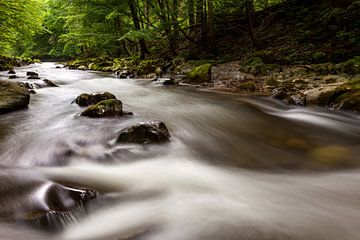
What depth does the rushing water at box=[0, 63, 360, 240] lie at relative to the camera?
2531 mm

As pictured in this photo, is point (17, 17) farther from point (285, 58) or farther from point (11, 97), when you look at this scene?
point (285, 58)

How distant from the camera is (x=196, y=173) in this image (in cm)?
386

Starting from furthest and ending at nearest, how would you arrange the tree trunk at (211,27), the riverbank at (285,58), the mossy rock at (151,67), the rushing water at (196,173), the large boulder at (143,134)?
the mossy rock at (151,67), the tree trunk at (211,27), the riverbank at (285,58), the large boulder at (143,134), the rushing water at (196,173)

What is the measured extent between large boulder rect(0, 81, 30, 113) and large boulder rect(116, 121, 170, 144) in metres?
3.13

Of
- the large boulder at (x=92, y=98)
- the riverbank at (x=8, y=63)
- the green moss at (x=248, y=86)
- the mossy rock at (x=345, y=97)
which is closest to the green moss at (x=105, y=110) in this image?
the large boulder at (x=92, y=98)

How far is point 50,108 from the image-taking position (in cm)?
685

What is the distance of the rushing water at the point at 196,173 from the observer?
8.30 ft

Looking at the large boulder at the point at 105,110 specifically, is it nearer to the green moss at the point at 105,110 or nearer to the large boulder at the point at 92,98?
the green moss at the point at 105,110

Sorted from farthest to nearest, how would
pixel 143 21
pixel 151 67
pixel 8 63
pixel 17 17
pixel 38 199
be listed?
1. pixel 8 63
2. pixel 143 21
3. pixel 151 67
4. pixel 17 17
5. pixel 38 199

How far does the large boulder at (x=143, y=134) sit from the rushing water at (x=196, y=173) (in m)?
0.13

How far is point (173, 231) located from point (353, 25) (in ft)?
33.5

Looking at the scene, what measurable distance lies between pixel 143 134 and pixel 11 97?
3.67 metres

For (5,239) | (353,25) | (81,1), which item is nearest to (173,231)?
(5,239)

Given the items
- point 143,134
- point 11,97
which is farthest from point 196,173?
point 11,97
